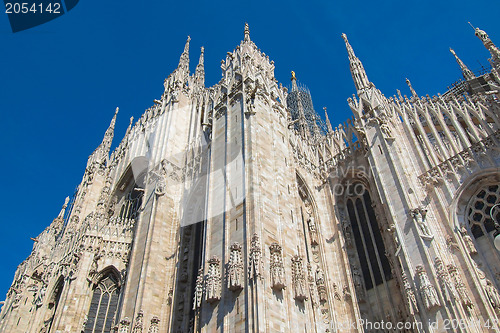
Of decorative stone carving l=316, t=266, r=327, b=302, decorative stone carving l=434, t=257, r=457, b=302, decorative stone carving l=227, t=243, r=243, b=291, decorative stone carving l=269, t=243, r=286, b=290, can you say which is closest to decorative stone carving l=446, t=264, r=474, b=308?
decorative stone carving l=434, t=257, r=457, b=302

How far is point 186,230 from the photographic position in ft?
60.5

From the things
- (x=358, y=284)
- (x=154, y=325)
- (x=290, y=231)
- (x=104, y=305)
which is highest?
(x=290, y=231)

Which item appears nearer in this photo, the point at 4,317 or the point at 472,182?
the point at 472,182

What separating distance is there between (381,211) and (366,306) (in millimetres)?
4049

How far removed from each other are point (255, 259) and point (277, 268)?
0.75 metres

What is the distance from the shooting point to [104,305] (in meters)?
17.5

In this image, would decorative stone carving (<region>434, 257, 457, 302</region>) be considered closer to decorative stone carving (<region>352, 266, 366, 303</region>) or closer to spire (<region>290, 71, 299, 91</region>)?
decorative stone carving (<region>352, 266, 366, 303</region>)

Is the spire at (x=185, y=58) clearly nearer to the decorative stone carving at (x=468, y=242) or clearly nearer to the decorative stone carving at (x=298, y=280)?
the decorative stone carving at (x=298, y=280)

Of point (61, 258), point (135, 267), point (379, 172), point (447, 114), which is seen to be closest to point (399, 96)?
point (447, 114)

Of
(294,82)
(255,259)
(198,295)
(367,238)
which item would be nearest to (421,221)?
(367,238)

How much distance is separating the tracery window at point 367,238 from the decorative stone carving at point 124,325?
32.8ft

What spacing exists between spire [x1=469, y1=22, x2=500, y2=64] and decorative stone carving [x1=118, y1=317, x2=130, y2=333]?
20744 millimetres

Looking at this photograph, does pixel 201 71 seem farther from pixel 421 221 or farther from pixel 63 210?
pixel 421 221

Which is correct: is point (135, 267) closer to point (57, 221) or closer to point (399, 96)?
point (57, 221)
